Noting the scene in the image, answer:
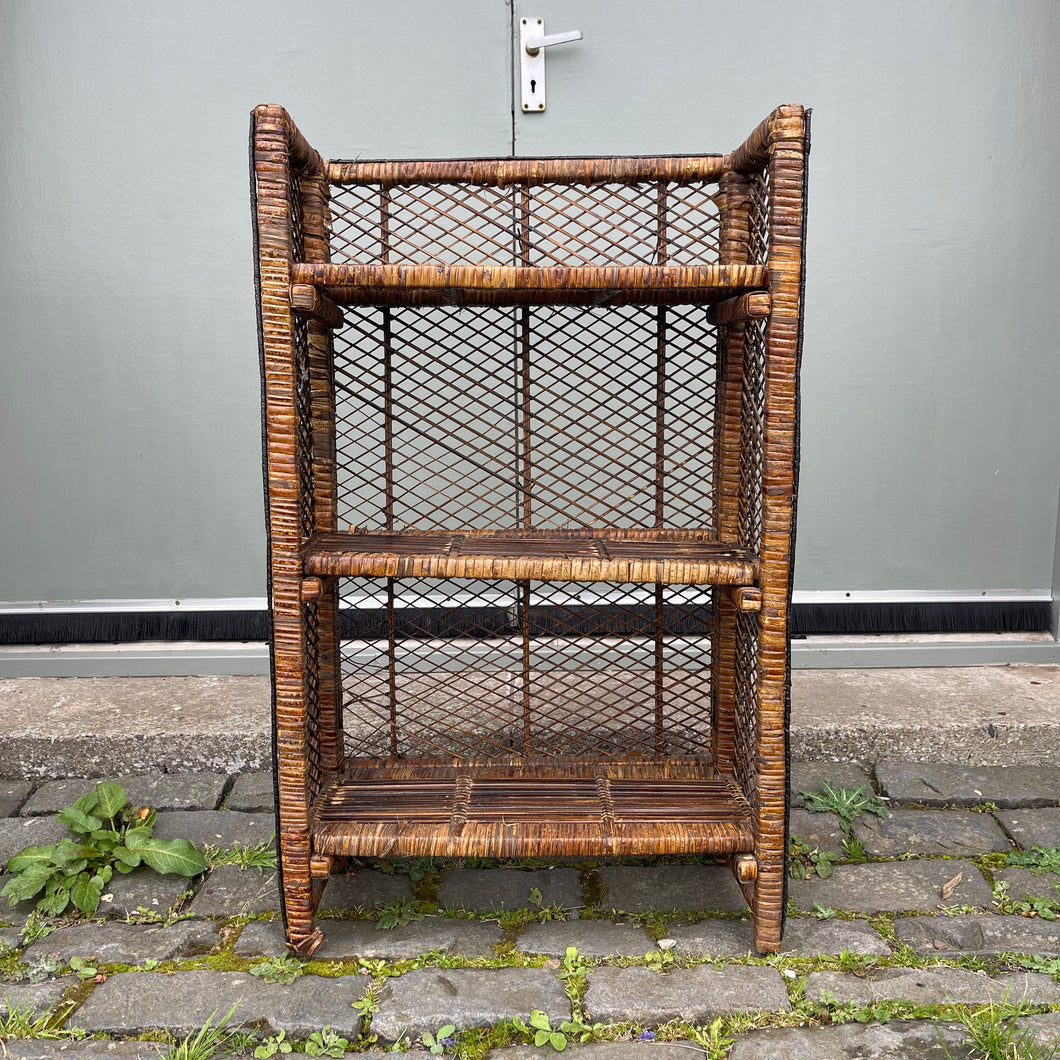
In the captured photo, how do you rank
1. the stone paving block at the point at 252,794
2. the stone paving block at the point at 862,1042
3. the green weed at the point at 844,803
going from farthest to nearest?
1. the stone paving block at the point at 252,794
2. the green weed at the point at 844,803
3. the stone paving block at the point at 862,1042

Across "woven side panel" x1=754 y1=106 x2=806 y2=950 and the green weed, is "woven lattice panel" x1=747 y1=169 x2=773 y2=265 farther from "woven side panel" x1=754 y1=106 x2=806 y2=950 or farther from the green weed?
the green weed

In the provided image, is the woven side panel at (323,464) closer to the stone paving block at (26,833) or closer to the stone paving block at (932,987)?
the stone paving block at (26,833)

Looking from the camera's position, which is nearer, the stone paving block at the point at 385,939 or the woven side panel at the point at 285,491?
the woven side panel at the point at 285,491

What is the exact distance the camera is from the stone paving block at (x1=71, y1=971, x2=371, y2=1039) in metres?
1.63

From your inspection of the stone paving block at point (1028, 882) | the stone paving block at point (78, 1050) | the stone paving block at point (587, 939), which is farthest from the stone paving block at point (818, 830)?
the stone paving block at point (78, 1050)

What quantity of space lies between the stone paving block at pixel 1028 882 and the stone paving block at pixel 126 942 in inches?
68.5

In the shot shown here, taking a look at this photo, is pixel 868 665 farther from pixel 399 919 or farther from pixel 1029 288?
pixel 399 919

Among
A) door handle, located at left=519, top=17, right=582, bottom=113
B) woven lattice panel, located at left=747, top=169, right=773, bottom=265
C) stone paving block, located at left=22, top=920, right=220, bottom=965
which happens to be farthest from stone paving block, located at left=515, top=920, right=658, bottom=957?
→ door handle, located at left=519, top=17, right=582, bottom=113

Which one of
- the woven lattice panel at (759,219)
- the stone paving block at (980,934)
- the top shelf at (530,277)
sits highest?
the woven lattice panel at (759,219)

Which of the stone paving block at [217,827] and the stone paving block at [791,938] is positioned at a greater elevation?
the stone paving block at [217,827]

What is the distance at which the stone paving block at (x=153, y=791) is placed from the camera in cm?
244

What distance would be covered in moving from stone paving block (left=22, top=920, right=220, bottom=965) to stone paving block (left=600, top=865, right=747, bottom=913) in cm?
87

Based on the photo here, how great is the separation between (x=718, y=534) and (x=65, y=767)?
6.43 feet

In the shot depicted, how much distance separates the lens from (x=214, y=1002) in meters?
1.68
